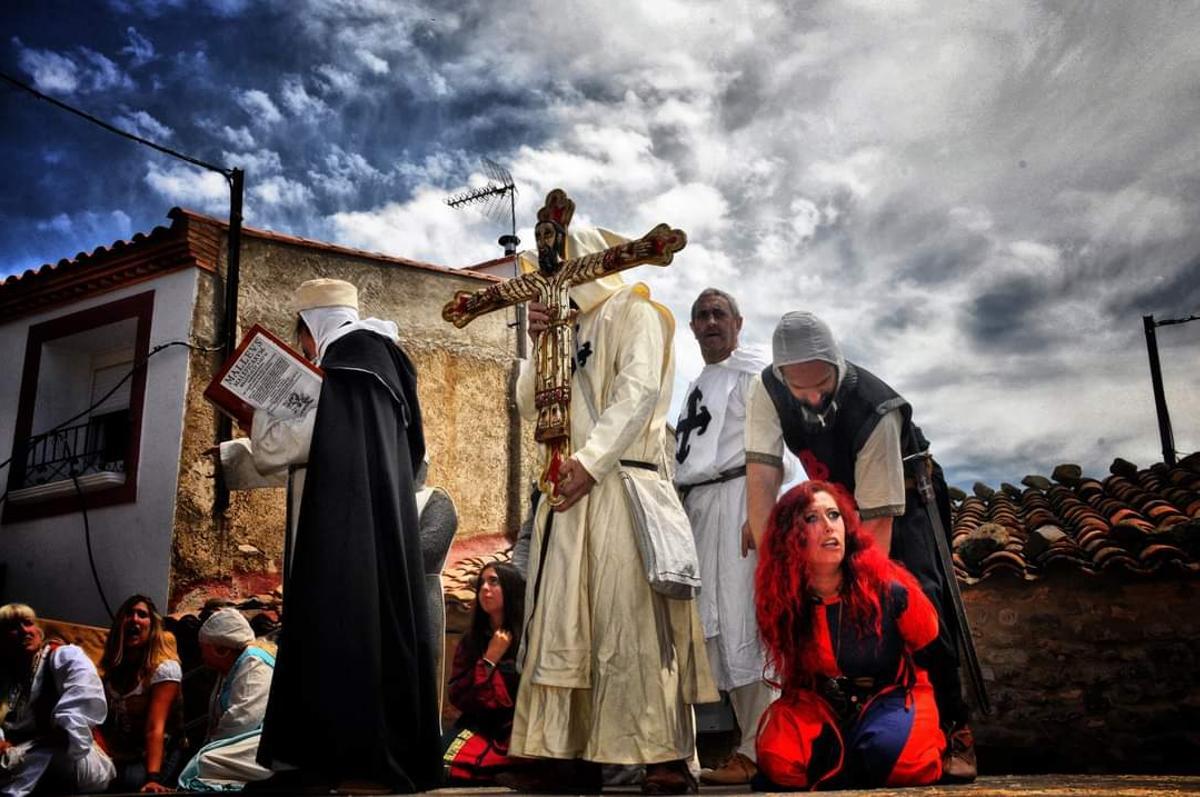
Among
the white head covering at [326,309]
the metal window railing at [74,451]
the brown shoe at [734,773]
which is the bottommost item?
the brown shoe at [734,773]

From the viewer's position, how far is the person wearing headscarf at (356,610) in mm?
3678

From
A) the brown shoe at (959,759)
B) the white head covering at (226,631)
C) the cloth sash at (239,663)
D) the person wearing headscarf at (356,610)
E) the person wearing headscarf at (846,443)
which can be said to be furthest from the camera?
the white head covering at (226,631)

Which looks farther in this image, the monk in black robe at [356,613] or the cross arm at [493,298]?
the cross arm at [493,298]

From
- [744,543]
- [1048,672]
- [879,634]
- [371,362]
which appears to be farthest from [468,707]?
[1048,672]

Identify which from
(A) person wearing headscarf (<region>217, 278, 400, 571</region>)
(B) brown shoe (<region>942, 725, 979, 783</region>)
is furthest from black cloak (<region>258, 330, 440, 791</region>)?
(B) brown shoe (<region>942, 725, 979, 783</region>)

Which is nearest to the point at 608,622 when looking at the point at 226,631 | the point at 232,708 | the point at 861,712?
the point at 861,712

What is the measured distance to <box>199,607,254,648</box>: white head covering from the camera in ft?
21.1

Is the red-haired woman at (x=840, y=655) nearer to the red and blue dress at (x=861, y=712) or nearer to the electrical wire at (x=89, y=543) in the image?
the red and blue dress at (x=861, y=712)

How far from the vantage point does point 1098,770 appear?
22.4 ft

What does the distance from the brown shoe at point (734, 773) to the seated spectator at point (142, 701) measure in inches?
146

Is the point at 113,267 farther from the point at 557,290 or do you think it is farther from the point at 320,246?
the point at 557,290

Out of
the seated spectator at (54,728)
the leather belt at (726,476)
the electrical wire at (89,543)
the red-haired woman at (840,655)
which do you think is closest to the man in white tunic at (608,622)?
the red-haired woman at (840,655)

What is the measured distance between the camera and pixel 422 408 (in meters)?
12.2

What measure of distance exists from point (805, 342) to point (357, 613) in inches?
85.4
